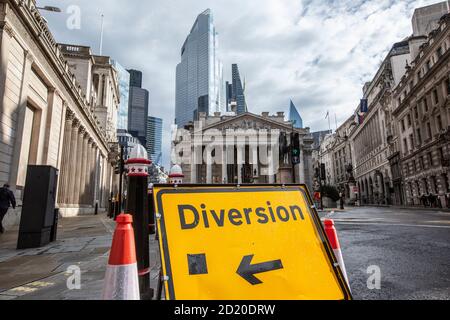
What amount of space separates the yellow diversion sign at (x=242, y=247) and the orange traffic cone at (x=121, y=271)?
24cm

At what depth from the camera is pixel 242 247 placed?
2205 mm

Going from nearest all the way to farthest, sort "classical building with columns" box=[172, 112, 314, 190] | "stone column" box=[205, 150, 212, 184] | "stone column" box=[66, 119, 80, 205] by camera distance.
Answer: "stone column" box=[66, 119, 80, 205]
"classical building with columns" box=[172, 112, 314, 190]
"stone column" box=[205, 150, 212, 184]

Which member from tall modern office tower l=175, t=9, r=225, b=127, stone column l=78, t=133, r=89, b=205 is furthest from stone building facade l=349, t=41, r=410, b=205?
tall modern office tower l=175, t=9, r=225, b=127

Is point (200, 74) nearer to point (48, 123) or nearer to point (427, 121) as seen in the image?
point (427, 121)

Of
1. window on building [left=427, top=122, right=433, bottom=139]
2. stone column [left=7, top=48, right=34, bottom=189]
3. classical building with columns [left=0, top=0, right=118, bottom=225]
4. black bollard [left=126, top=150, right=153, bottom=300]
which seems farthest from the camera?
window on building [left=427, top=122, right=433, bottom=139]

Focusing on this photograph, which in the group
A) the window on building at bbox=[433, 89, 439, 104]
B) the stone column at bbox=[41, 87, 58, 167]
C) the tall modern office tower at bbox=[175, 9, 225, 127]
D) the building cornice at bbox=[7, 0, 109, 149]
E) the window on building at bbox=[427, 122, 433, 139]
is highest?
the tall modern office tower at bbox=[175, 9, 225, 127]

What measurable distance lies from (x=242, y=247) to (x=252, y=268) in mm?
181

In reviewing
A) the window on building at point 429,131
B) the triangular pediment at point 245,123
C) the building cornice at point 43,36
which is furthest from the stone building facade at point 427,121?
the building cornice at point 43,36

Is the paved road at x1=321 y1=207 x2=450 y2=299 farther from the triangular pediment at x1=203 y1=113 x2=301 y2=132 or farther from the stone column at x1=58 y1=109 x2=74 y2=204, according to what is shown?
the triangular pediment at x1=203 y1=113 x2=301 y2=132

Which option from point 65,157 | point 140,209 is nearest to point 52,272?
→ point 140,209

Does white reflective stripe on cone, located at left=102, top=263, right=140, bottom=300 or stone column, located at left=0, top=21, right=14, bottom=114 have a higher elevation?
stone column, located at left=0, top=21, right=14, bottom=114

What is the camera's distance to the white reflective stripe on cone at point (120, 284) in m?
1.69

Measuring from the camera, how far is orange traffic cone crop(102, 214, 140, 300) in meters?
1.69
